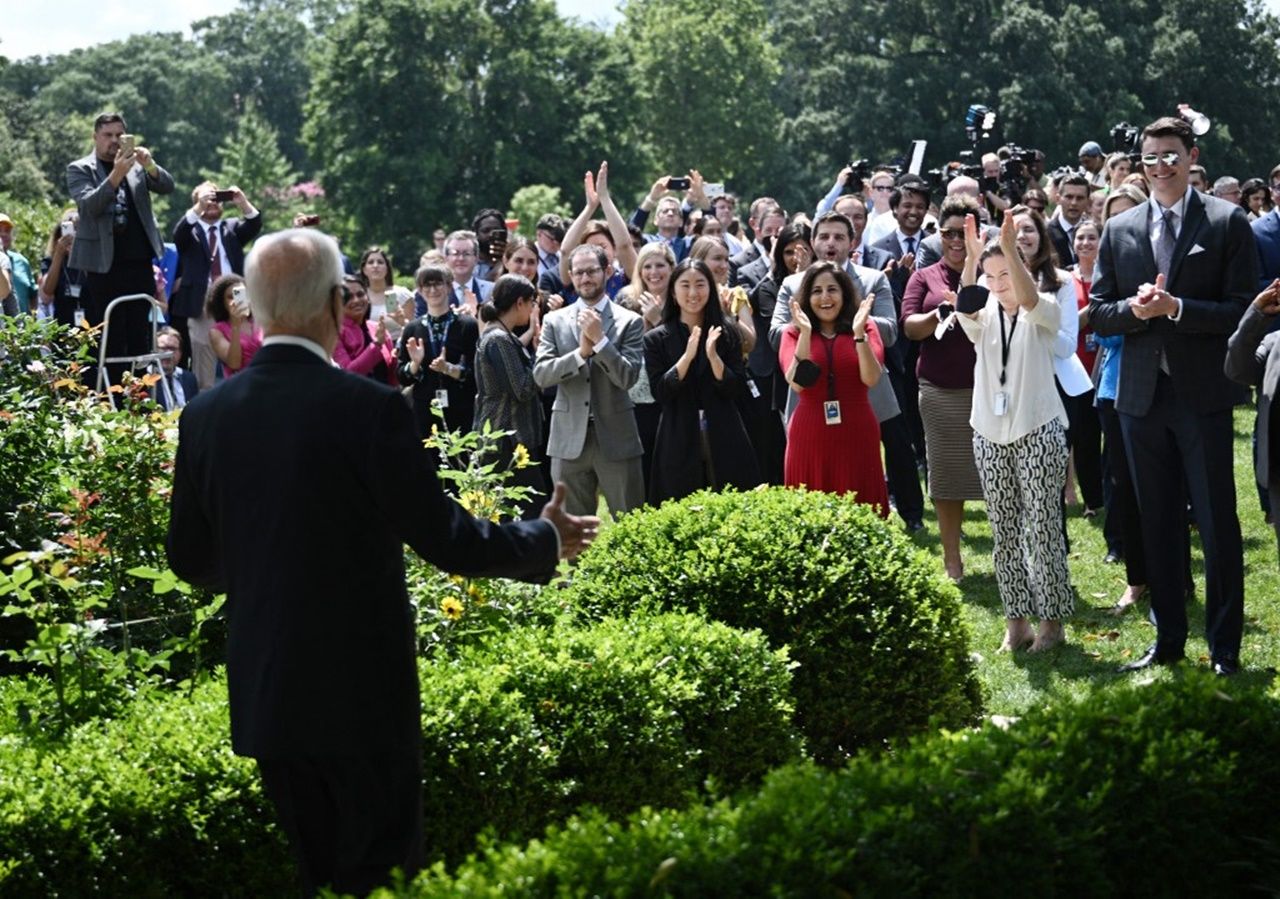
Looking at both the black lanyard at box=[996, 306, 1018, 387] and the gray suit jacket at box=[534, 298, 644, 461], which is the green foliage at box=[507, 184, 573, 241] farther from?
the black lanyard at box=[996, 306, 1018, 387]

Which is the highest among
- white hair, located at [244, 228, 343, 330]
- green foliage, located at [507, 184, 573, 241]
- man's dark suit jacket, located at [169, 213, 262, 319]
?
green foliage, located at [507, 184, 573, 241]

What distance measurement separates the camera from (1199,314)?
25.5 feet

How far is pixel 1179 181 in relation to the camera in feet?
26.0

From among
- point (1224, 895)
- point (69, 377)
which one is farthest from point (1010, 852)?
point (69, 377)

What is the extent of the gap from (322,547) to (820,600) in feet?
9.57

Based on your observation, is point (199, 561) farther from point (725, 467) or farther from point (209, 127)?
point (209, 127)

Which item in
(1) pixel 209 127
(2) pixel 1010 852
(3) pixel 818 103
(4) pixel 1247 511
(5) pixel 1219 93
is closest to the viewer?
(2) pixel 1010 852

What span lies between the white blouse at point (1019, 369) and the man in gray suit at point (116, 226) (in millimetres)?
6741

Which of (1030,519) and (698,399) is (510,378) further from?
(1030,519)

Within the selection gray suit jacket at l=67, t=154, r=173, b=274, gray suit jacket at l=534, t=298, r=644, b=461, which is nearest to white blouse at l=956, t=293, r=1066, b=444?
gray suit jacket at l=534, t=298, r=644, b=461

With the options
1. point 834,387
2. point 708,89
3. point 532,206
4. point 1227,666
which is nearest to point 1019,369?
point 834,387

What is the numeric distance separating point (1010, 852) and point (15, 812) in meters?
2.61

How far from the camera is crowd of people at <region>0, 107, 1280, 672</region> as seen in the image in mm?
7922

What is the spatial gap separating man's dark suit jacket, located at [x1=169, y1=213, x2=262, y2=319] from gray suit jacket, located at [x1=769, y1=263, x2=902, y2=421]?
17.0ft
